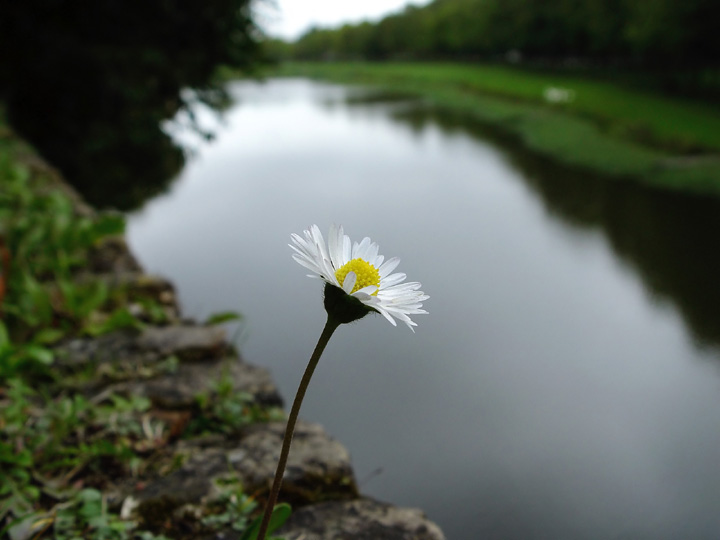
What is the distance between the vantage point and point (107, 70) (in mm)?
5305

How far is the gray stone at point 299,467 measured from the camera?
5.08 ft

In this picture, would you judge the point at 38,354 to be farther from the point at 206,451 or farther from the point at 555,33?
the point at 555,33

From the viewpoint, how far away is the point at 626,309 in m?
3.62

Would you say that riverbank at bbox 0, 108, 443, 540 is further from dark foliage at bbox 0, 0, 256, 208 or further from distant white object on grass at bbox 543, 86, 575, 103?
distant white object on grass at bbox 543, 86, 575, 103

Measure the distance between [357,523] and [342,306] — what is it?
730 millimetres

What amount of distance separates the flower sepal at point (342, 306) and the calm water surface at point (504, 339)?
1277mm

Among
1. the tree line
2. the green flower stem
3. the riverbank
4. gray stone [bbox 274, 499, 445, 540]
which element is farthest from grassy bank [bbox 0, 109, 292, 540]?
the tree line

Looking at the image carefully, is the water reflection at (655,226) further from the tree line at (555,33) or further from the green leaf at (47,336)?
the tree line at (555,33)

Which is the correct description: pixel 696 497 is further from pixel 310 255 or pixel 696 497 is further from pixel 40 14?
pixel 40 14

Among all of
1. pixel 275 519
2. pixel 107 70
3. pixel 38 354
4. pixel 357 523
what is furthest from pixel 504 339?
pixel 107 70

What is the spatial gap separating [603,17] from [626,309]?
64.4 ft

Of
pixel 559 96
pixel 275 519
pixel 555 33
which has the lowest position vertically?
pixel 275 519

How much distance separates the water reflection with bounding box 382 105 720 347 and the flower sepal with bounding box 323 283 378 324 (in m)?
2.82

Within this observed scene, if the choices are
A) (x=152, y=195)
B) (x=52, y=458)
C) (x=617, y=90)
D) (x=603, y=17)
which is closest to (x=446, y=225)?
(x=152, y=195)
